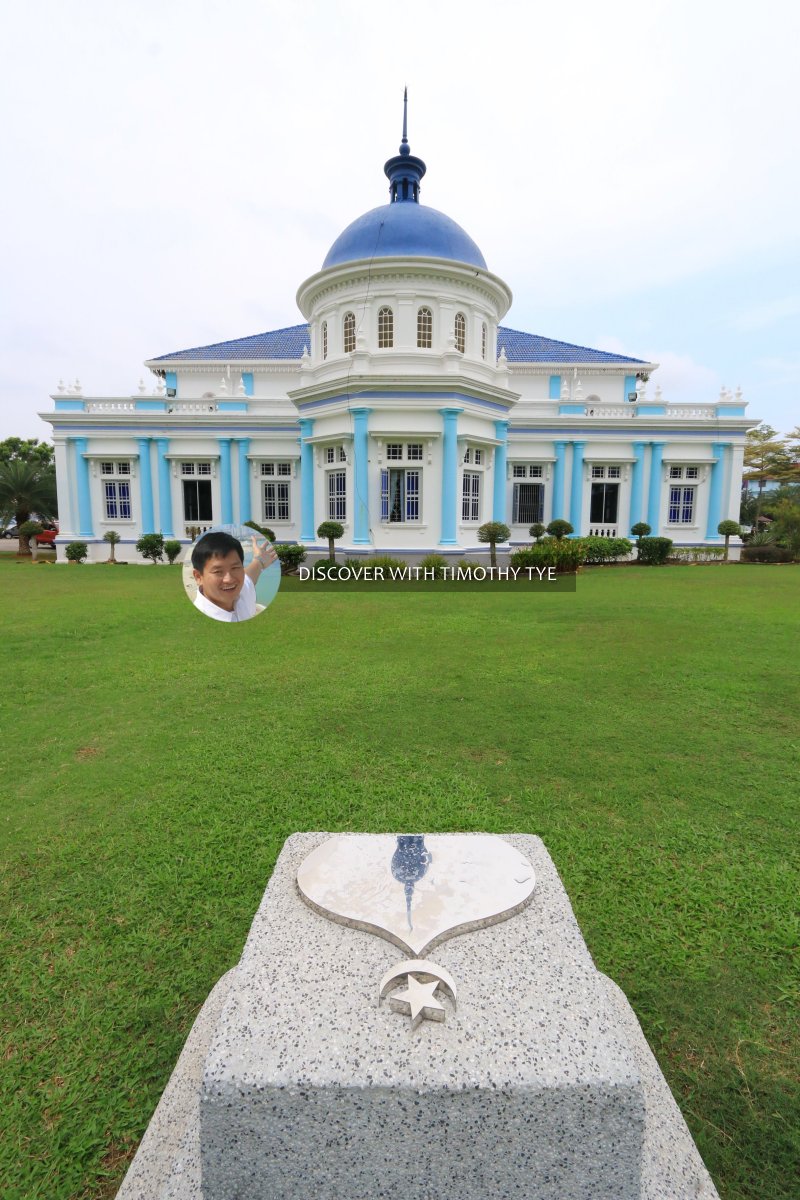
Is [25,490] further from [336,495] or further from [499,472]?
[499,472]

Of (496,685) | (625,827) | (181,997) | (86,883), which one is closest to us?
(181,997)

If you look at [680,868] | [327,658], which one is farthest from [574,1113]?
[327,658]

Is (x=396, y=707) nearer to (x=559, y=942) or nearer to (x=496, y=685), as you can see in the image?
(x=496, y=685)

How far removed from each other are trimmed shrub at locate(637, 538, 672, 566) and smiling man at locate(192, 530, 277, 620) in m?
22.4

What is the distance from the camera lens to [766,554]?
82.7ft

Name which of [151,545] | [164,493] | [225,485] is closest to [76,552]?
[151,545]

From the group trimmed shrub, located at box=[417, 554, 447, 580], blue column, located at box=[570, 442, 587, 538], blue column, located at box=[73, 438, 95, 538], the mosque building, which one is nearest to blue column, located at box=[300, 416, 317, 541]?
the mosque building

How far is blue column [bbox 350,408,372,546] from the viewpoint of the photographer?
1920 centimetres

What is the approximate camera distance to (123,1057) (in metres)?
2.31

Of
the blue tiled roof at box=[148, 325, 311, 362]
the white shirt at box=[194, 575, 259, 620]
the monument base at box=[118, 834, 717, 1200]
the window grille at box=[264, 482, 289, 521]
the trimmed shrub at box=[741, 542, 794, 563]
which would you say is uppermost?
the blue tiled roof at box=[148, 325, 311, 362]

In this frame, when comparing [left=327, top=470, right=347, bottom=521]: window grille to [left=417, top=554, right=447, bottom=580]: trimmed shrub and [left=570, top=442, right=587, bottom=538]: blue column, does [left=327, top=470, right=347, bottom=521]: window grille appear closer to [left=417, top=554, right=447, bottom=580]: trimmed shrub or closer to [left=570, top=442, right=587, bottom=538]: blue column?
[left=417, top=554, right=447, bottom=580]: trimmed shrub

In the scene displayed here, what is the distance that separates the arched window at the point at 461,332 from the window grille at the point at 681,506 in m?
10.8

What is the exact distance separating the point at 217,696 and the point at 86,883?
3.21 m

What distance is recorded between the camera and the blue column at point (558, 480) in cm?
2497
